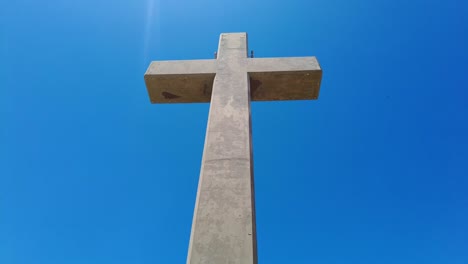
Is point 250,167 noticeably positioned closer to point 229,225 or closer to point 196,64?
point 229,225

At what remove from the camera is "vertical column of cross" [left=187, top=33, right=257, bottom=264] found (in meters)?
2.96

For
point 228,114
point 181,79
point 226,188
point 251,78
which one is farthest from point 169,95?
point 226,188

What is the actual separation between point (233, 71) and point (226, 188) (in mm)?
2364

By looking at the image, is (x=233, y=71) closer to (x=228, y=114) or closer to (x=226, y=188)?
(x=228, y=114)

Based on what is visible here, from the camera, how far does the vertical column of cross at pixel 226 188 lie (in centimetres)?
296

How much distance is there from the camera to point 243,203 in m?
3.27

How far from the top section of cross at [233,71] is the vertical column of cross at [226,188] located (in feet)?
1.74

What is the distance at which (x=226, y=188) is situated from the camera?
11.2 feet

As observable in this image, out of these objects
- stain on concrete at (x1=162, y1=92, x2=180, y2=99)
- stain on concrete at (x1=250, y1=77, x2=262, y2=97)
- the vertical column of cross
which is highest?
stain on concrete at (x1=250, y1=77, x2=262, y2=97)

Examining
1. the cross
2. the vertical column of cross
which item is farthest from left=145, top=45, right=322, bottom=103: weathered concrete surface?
the vertical column of cross

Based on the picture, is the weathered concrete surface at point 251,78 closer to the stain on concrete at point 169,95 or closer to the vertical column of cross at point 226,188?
the stain on concrete at point 169,95

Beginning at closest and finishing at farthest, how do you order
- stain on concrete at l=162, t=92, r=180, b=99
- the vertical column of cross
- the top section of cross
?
the vertical column of cross < the top section of cross < stain on concrete at l=162, t=92, r=180, b=99

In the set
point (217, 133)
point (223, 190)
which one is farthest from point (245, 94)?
point (223, 190)

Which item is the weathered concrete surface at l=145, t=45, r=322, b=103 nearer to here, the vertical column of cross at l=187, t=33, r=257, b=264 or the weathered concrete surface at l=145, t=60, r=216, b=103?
the weathered concrete surface at l=145, t=60, r=216, b=103
